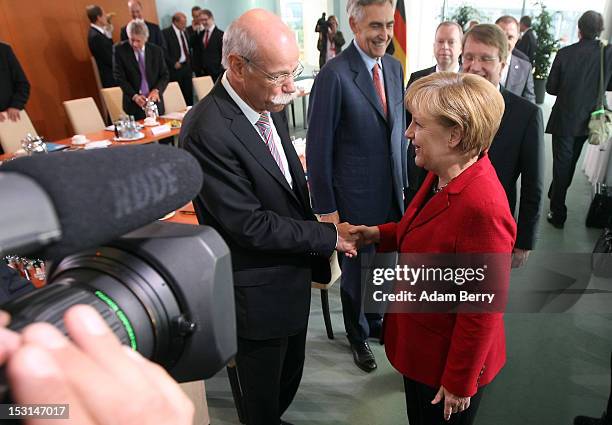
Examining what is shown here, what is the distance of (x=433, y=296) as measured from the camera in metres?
1.29

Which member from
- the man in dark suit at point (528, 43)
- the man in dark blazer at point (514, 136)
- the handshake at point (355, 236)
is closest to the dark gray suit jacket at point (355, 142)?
the man in dark blazer at point (514, 136)

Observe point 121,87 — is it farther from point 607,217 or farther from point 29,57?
point 607,217

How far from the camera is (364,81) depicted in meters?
2.05

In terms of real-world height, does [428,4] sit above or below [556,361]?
above

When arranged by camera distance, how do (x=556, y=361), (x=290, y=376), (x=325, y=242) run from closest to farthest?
(x=325, y=242) < (x=290, y=376) < (x=556, y=361)

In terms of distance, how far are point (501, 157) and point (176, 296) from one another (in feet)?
5.86

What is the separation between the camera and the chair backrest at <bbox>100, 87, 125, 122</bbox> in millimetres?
4836

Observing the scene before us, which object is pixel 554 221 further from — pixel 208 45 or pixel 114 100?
pixel 208 45

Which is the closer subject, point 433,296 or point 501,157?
point 433,296

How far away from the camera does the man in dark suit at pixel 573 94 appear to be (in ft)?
12.0

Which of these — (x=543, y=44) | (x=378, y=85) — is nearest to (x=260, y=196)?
(x=378, y=85)

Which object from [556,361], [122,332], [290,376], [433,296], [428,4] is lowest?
[556,361]

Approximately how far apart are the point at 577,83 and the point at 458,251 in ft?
11.4

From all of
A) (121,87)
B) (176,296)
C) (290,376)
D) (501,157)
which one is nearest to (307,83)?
(121,87)
